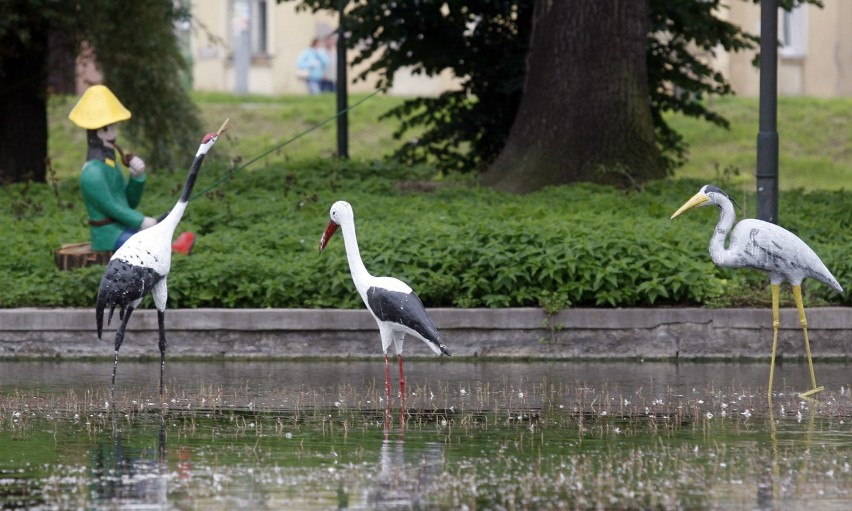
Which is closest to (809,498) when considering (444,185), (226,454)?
(226,454)

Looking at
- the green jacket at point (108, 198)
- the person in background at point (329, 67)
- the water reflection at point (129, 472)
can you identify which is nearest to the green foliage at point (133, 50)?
the green jacket at point (108, 198)

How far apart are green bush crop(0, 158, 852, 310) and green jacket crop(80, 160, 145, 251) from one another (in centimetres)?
45

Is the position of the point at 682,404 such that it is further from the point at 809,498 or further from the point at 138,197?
the point at 138,197

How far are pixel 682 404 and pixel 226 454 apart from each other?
3505 millimetres

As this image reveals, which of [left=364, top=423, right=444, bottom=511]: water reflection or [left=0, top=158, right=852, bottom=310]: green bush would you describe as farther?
[left=0, top=158, right=852, bottom=310]: green bush

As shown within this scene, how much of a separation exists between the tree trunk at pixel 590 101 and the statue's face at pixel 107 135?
6081mm

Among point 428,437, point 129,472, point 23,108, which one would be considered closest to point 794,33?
point 23,108

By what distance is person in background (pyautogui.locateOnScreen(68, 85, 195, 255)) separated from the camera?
45.2 ft

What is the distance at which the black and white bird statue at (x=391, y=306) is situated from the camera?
10.8m

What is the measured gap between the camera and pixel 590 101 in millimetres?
18875

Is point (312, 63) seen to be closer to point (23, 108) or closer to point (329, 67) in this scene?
point (329, 67)

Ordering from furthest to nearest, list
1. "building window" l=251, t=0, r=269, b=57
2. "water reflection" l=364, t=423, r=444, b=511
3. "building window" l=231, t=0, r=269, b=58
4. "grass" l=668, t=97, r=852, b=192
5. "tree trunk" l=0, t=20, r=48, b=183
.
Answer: "building window" l=251, t=0, r=269, b=57 → "building window" l=231, t=0, r=269, b=58 → "grass" l=668, t=97, r=852, b=192 → "tree trunk" l=0, t=20, r=48, b=183 → "water reflection" l=364, t=423, r=444, b=511

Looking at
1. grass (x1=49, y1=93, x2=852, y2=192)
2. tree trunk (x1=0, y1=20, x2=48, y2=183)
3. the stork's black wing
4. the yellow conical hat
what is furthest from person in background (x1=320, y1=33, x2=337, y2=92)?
the stork's black wing

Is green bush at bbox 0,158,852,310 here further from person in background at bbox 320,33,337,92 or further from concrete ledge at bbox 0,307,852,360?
person in background at bbox 320,33,337,92
